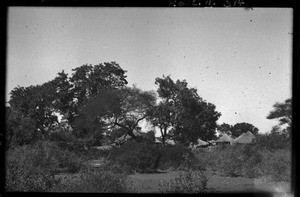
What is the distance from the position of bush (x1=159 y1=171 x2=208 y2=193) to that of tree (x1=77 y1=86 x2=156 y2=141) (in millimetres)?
1286

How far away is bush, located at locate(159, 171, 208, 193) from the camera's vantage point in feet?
25.2

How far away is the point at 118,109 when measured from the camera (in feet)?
26.5

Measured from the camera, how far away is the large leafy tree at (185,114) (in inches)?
310

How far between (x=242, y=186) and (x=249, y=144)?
114 cm

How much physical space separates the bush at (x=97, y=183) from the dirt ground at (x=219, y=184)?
24 cm

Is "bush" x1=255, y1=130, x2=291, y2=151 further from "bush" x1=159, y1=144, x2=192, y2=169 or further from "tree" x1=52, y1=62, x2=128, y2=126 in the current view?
"tree" x1=52, y1=62, x2=128, y2=126

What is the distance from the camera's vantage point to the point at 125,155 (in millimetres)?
8055

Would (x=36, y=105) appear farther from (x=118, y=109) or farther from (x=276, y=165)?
(x=276, y=165)

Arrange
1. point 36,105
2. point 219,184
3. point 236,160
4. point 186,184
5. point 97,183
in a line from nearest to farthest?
point 97,183
point 186,184
point 36,105
point 219,184
point 236,160

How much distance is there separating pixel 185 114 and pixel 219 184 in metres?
Answer: 1.79

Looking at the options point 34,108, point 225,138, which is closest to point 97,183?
point 34,108
